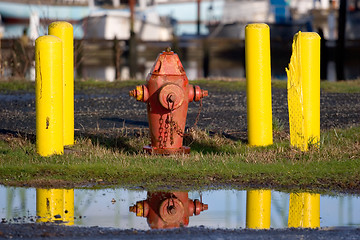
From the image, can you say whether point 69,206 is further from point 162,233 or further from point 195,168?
point 195,168

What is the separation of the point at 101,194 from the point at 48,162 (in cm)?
125

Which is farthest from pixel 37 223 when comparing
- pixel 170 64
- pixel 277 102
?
pixel 277 102

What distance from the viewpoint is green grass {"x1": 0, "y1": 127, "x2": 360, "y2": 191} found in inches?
279

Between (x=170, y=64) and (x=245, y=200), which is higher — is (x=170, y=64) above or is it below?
above

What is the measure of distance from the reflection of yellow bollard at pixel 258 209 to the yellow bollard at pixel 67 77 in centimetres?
291

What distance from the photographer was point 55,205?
6227mm

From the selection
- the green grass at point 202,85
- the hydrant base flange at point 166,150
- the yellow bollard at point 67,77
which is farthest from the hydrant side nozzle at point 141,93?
the green grass at point 202,85

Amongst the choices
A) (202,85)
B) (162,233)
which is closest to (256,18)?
(202,85)

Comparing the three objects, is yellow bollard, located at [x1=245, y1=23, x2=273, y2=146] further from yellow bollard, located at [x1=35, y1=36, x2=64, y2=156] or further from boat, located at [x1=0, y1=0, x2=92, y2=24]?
boat, located at [x1=0, y1=0, x2=92, y2=24]

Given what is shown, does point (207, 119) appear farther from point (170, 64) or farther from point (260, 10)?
point (260, 10)

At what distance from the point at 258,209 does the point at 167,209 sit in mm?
724

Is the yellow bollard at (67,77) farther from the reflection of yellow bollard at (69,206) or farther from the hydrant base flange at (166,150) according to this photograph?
the reflection of yellow bollard at (69,206)

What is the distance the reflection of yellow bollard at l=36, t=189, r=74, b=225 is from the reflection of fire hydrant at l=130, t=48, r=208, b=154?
5.46 feet

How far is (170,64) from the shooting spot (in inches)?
318
